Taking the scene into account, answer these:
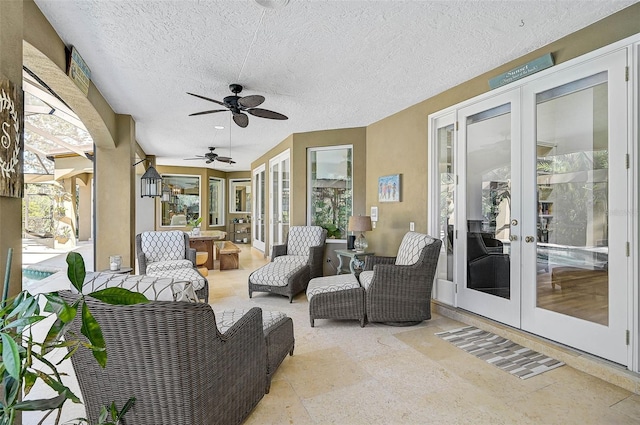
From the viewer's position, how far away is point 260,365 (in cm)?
203

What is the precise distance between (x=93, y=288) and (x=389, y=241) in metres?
4.08

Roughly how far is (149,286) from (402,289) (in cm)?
258

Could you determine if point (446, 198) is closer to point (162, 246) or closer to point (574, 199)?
point (574, 199)

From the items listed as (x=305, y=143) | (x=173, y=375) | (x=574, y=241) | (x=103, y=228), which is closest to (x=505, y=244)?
(x=574, y=241)

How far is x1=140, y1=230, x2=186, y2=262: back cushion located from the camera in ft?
15.9

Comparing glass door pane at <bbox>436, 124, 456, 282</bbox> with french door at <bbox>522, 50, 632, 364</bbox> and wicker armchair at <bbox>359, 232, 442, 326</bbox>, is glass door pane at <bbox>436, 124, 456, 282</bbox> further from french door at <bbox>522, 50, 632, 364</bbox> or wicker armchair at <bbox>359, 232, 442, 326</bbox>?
french door at <bbox>522, 50, 632, 364</bbox>

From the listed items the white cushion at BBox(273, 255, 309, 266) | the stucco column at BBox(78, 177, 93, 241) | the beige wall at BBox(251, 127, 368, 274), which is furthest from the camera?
the stucco column at BBox(78, 177, 93, 241)

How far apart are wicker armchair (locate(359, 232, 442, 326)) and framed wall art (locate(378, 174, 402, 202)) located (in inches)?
55.0

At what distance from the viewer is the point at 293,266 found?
15.5 ft

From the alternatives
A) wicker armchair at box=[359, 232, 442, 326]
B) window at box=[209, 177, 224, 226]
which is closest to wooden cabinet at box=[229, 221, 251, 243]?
window at box=[209, 177, 224, 226]

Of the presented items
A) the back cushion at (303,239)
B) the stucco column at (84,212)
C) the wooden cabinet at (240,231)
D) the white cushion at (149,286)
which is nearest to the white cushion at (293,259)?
the back cushion at (303,239)

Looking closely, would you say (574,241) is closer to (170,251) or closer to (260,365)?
(260,365)

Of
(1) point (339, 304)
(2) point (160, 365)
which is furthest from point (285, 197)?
(2) point (160, 365)

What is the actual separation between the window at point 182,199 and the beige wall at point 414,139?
24.8ft
